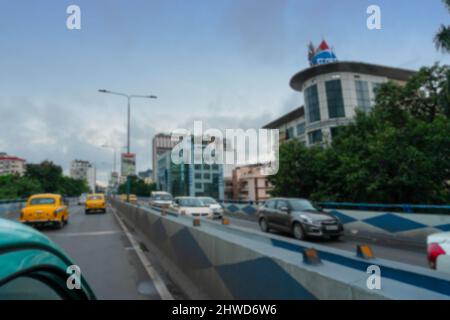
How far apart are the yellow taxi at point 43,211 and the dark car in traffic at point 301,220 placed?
32.9 ft

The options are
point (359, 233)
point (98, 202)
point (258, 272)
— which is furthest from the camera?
point (98, 202)

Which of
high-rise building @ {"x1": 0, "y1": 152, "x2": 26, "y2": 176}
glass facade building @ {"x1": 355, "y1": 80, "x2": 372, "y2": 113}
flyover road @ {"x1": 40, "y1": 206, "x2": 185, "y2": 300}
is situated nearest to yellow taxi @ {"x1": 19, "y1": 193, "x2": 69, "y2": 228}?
high-rise building @ {"x1": 0, "y1": 152, "x2": 26, "y2": 176}

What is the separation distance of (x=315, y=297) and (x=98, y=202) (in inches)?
1062

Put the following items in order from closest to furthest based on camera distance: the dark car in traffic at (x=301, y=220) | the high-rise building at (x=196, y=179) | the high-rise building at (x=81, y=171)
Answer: the dark car in traffic at (x=301, y=220)
the high-rise building at (x=196, y=179)
the high-rise building at (x=81, y=171)

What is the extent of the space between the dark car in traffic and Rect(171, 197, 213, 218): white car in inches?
220

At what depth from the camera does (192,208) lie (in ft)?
57.1

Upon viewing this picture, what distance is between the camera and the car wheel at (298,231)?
10.2 meters

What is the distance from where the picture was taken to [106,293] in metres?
4.87

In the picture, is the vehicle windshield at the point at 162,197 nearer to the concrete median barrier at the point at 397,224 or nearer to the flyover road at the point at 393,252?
the concrete median barrier at the point at 397,224

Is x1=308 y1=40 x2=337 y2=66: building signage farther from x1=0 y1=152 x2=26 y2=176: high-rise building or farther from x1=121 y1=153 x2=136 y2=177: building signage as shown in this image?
x1=0 y1=152 x2=26 y2=176: high-rise building

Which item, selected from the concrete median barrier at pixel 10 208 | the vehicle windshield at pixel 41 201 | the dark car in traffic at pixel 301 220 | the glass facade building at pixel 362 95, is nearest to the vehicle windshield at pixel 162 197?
the concrete median barrier at pixel 10 208

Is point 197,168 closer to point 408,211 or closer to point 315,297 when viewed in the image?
point 408,211
